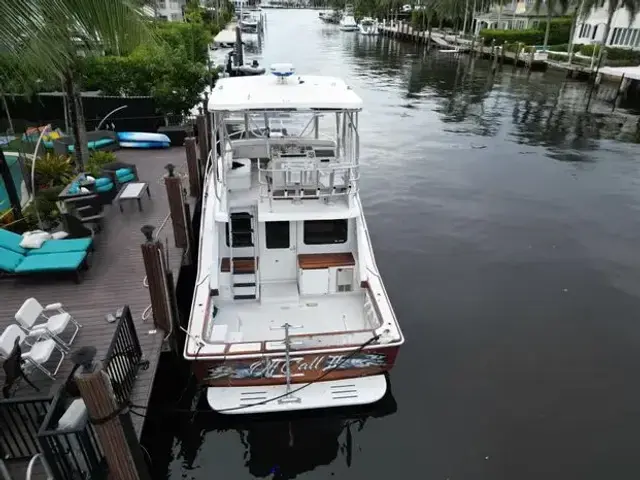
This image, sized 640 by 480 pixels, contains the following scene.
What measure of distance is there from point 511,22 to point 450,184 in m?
56.7

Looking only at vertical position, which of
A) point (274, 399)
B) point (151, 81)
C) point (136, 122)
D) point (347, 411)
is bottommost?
point (347, 411)

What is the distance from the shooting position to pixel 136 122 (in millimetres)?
19875

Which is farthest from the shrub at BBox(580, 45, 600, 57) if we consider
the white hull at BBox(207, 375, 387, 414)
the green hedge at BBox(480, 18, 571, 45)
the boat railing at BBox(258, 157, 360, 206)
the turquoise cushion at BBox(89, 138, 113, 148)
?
the white hull at BBox(207, 375, 387, 414)

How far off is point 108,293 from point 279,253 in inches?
134

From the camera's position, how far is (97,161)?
48.2ft

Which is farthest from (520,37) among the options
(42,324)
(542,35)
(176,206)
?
(42,324)

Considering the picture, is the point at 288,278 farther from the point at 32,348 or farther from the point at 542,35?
the point at 542,35

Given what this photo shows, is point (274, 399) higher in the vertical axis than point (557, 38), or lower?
lower

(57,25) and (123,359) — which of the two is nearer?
(123,359)

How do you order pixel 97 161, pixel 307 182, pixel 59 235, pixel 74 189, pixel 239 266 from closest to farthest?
pixel 307 182
pixel 239 266
pixel 59 235
pixel 74 189
pixel 97 161

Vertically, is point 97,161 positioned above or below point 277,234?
below

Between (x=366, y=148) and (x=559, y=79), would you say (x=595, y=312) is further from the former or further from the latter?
(x=559, y=79)

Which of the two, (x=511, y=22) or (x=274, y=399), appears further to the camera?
(x=511, y=22)

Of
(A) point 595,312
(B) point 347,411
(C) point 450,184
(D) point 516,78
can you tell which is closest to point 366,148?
(C) point 450,184
